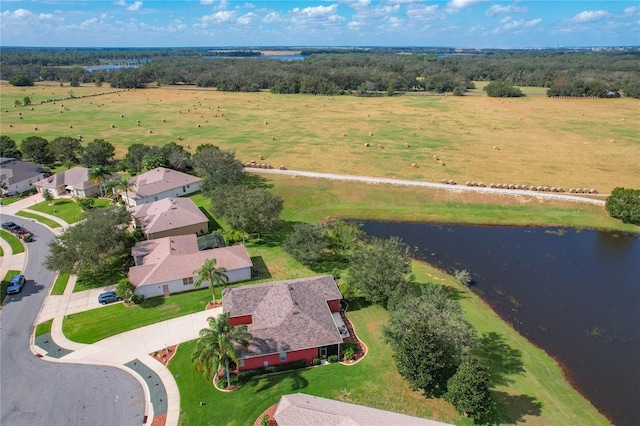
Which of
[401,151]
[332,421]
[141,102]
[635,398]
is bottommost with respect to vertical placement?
[635,398]

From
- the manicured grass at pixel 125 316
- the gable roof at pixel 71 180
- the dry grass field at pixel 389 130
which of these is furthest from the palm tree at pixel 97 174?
the dry grass field at pixel 389 130

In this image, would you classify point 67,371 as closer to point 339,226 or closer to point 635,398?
point 339,226

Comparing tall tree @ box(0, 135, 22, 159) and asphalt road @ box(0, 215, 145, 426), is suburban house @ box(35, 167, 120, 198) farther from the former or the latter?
asphalt road @ box(0, 215, 145, 426)

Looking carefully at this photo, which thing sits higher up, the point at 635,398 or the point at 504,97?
the point at 504,97

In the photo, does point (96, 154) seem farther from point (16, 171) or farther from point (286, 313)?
point (286, 313)

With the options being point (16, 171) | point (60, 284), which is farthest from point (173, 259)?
point (16, 171)

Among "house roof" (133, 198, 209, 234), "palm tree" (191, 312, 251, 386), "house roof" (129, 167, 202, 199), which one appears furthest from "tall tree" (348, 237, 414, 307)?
"house roof" (129, 167, 202, 199)

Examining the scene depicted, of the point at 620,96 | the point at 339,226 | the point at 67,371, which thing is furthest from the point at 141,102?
the point at 620,96
